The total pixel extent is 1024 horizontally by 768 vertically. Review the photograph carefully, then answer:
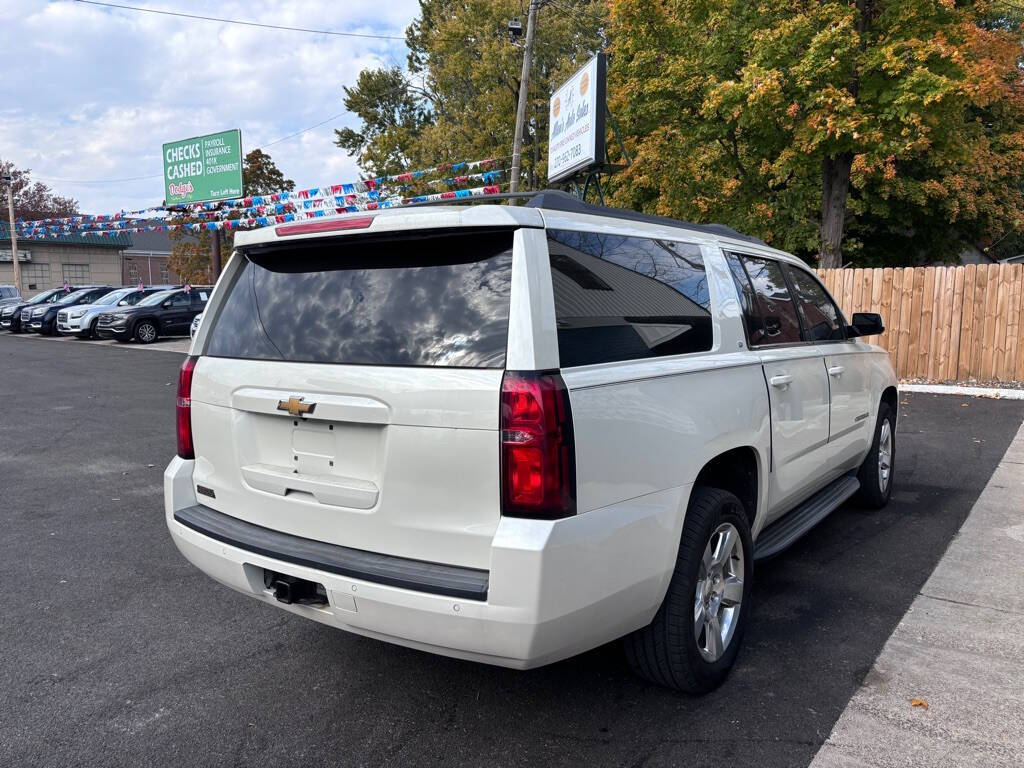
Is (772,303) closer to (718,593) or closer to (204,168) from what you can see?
(718,593)

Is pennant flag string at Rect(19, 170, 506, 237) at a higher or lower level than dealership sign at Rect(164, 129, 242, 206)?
lower

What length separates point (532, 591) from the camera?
7.41 ft

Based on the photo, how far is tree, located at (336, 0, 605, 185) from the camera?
31.5 metres

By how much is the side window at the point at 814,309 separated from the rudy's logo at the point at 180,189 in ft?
90.3

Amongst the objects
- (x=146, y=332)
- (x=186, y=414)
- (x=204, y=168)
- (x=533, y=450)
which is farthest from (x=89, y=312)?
(x=533, y=450)

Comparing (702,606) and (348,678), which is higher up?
(702,606)

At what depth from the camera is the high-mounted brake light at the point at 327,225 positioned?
2.72 m

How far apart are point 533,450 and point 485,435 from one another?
0.16 meters

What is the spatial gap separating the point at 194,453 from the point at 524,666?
1.75 meters

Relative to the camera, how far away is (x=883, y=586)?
4180 mm

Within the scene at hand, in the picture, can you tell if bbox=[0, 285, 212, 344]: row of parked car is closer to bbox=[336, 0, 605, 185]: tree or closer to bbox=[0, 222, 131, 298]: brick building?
bbox=[336, 0, 605, 185]: tree

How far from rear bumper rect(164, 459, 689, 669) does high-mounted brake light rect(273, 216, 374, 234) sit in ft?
3.79

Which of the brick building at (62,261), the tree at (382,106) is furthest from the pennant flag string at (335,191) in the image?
the brick building at (62,261)

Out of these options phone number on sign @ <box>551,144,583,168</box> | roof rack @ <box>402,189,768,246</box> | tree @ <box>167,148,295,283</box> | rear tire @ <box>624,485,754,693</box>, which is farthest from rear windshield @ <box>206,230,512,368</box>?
tree @ <box>167,148,295,283</box>
